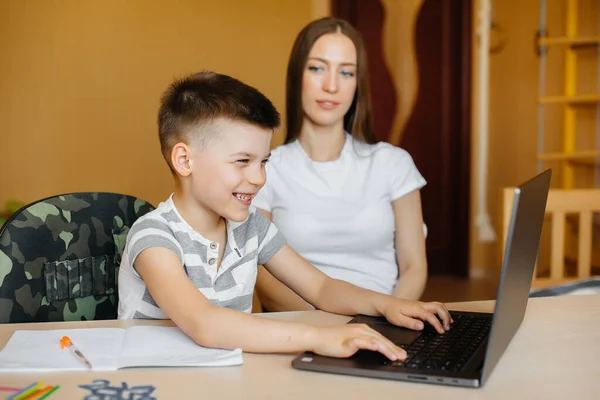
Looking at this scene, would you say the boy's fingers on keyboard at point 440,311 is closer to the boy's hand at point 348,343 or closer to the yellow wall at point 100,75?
the boy's hand at point 348,343

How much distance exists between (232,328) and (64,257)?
54 centimetres

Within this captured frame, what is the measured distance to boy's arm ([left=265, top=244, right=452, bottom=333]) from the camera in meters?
1.32

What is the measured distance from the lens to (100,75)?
3.21 meters

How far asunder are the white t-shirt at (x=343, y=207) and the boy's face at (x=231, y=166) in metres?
0.58

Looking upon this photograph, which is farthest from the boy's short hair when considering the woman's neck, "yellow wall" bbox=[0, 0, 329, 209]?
"yellow wall" bbox=[0, 0, 329, 209]

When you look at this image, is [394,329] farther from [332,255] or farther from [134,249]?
[332,255]

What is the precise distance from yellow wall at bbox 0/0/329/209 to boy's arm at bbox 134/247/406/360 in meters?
1.95

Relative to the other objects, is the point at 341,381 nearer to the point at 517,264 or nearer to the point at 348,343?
the point at 348,343

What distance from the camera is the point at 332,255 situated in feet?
6.53

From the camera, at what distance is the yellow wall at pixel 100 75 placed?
9.82 feet

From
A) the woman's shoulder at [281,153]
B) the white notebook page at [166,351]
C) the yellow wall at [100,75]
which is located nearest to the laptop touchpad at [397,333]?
the white notebook page at [166,351]

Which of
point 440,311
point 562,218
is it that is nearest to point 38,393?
point 440,311

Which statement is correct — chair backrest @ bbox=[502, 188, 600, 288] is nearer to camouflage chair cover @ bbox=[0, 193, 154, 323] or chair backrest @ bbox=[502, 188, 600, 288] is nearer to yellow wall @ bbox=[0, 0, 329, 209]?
camouflage chair cover @ bbox=[0, 193, 154, 323]

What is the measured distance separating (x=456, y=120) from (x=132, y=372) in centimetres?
383
